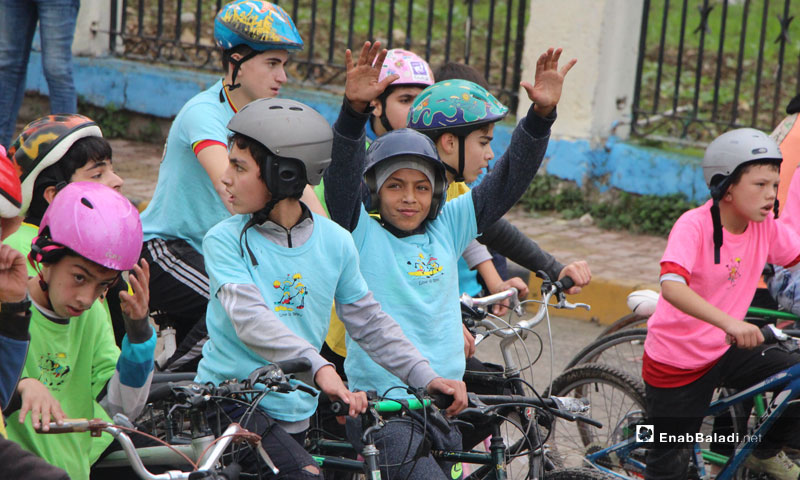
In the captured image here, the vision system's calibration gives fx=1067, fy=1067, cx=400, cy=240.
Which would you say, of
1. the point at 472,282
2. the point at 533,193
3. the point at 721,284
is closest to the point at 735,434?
the point at 721,284

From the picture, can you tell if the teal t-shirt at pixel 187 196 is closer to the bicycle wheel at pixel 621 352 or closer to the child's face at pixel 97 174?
the child's face at pixel 97 174

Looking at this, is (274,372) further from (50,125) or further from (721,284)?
(721,284)

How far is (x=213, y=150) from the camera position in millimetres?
4070

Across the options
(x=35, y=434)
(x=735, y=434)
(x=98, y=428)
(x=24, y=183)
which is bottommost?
(x=735, y=434)

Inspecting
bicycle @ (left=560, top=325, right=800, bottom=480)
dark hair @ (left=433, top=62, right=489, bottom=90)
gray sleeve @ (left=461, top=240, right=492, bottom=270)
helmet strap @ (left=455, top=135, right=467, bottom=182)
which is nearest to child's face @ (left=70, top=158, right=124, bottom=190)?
helmet strap @ (left=455, top=135, right=467, bottom=182)

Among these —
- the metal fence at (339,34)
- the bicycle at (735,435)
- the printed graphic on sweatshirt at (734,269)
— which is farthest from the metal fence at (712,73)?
the bicycle at (735,435)

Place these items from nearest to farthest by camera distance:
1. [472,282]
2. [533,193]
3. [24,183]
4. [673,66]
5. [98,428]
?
[98,428] → [24,183] → [472,282] → [533,193] → [673,66]

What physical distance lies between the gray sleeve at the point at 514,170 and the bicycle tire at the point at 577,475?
0.92 metres

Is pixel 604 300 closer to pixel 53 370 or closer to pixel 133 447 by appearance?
pixel 53 370

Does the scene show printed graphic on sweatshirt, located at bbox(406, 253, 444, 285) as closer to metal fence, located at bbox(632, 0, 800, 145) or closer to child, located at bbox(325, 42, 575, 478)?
child, located at bbox(325, 42, 575, 478)

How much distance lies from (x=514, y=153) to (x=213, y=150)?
3.86 feet

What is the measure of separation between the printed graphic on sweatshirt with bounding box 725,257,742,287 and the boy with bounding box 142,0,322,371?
1.92 metres

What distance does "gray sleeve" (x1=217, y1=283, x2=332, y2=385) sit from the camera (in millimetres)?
2869

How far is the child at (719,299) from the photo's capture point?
4.02 meters
